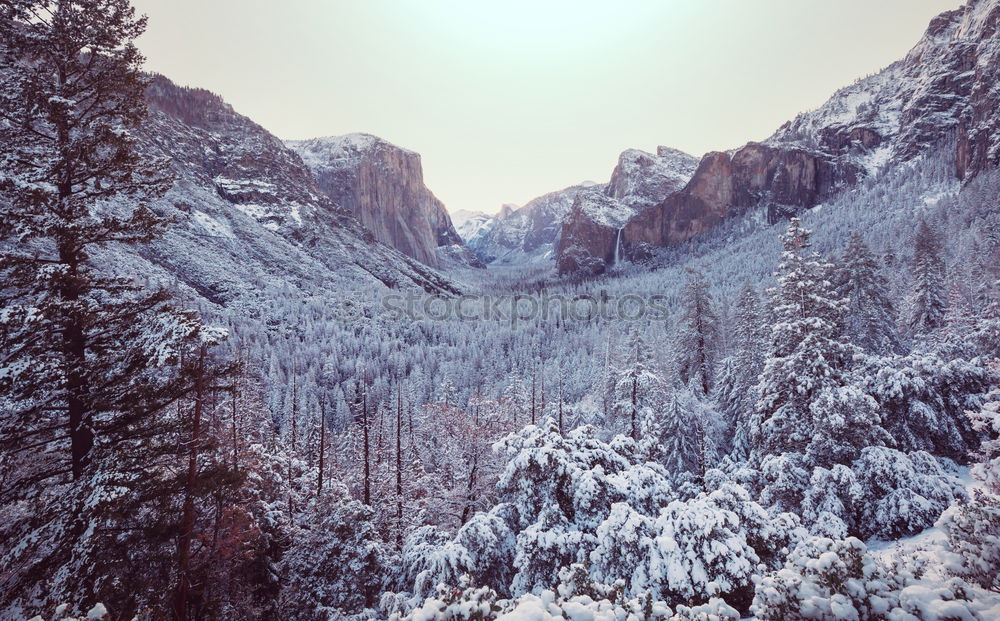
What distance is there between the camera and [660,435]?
2098 centimetres

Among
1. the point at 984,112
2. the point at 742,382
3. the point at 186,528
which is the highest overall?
the point at 984,112

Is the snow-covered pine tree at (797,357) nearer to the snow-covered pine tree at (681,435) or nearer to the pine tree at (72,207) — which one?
the snow-covered pine tree at (681,435)

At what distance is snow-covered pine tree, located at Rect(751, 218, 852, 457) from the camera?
13.0 m

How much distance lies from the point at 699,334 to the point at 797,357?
53.0 ft

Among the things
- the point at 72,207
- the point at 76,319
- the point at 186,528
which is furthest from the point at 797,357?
the point at 72,207

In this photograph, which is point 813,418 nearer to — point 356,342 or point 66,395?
point 66,395

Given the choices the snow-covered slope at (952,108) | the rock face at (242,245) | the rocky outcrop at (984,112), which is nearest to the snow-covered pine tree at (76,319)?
the rock face at (242,245)

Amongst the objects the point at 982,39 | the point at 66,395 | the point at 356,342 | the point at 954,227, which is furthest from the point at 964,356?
the point at 982,39

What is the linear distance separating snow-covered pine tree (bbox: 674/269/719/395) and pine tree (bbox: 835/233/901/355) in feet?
23.6

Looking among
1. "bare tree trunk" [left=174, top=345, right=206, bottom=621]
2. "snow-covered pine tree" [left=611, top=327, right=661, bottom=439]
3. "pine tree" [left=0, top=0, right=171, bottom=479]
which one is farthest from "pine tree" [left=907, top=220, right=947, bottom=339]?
"pine tree" [left=0, top=0, right=171, bottom=479]

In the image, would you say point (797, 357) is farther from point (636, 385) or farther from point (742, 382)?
point (742, 382)

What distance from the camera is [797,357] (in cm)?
Result: 1307

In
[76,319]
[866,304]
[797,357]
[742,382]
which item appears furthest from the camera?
[866,304]

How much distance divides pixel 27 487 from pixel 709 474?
52.4 feet
